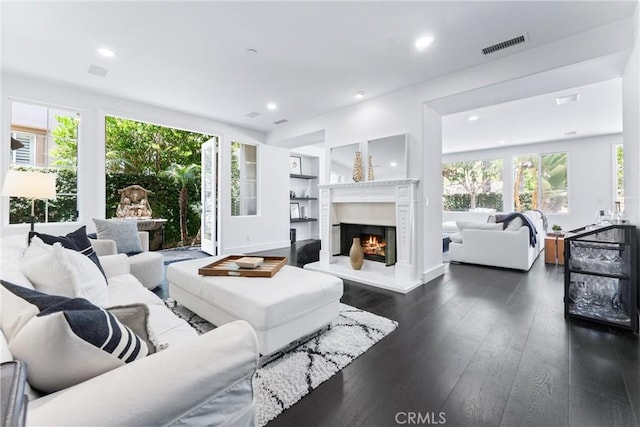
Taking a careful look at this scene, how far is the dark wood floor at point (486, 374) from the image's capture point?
1.40m

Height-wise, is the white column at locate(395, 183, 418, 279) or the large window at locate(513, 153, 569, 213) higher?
the large window at locate(513, 153, 569, 213)

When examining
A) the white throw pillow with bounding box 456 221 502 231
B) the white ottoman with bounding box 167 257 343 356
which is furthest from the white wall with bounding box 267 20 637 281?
the white ottoman with bounding box 167 257 343 356

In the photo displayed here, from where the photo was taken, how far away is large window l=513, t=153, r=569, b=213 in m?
7.11

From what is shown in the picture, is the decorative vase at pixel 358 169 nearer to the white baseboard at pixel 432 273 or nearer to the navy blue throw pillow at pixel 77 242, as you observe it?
the white baseboard at pixel 432 273

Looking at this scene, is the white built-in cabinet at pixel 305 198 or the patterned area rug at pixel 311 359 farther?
the white built-in cabinet at pixel 305 198

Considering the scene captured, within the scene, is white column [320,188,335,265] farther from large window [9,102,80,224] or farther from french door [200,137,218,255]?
large window [9,102,80,224]

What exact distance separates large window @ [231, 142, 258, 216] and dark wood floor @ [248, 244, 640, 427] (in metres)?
3.82

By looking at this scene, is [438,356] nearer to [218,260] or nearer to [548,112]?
[218,260]

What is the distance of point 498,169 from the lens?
8023 mm

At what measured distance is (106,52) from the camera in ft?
9.68

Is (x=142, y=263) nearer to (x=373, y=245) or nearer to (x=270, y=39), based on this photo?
(x=270, y=39)

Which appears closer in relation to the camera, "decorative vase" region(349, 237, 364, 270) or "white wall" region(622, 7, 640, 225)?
"white wall" region(622, 7, 640, 225)

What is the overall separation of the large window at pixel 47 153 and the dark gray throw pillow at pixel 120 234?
1026 mm

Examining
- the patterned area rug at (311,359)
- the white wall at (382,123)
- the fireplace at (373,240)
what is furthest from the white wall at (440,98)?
the patterned area rug at (311,359)
